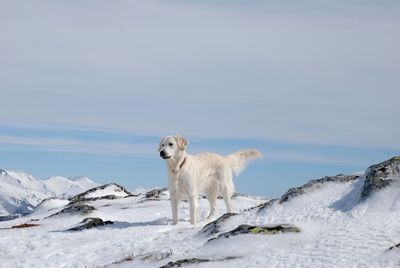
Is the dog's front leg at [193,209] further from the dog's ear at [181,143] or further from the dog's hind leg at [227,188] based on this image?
the dog's hind leg at [227,188]

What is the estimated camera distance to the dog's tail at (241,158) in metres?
27.0

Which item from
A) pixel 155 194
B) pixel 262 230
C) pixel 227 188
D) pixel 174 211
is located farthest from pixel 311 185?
pixel 155 194

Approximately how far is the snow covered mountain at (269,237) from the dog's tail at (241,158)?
4220mm

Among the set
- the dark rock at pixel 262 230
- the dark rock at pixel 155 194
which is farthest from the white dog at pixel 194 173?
the dark rock at pixel 155 194

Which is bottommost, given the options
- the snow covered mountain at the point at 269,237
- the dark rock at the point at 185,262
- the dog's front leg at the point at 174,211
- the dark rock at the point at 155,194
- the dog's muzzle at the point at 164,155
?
the dark rock at the point at 185,262

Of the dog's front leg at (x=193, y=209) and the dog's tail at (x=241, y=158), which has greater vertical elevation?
the dog's tail at (x=241, y=158)

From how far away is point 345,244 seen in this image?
49.4 ft

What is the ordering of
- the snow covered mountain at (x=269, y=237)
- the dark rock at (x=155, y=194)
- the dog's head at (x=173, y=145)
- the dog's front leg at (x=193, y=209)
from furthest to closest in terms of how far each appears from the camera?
the dark rock at (x=155, y=194) < the dog's front leg at (x=193, y=209) < the dog's head at (x=173, y=145) < the snow covered mountain at (x=269, y=237)

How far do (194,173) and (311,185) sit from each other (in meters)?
5.33

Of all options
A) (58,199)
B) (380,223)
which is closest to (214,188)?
(380,223)

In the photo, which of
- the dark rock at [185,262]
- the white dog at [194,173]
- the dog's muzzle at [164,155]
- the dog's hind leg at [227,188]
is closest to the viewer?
the dark rock at [185,262]

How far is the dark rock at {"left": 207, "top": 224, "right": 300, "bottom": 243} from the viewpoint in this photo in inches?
659

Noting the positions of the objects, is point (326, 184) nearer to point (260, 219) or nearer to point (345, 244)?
point (260, 219)

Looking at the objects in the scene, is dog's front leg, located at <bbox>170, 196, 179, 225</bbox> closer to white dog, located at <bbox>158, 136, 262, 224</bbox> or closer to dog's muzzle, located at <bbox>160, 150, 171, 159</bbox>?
white dog, located at <bbox>158, 136, 262, 224</bbox>
